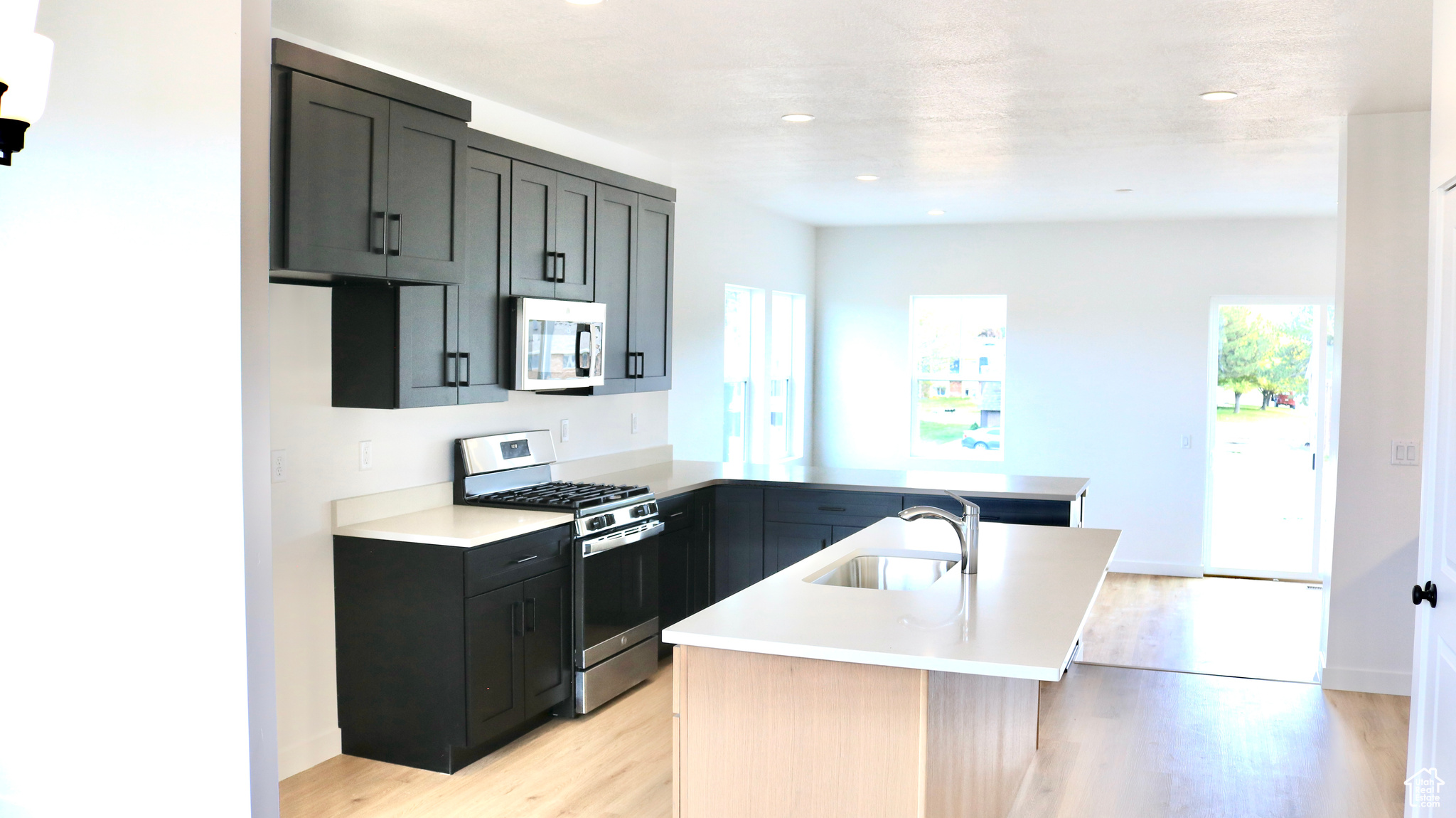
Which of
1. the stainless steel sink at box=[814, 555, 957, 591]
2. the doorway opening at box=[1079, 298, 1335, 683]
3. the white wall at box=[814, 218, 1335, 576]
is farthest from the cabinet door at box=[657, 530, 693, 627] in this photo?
the white wall at box=[814, 218, 1335, 576]

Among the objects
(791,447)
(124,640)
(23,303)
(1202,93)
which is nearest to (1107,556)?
(1202,93)

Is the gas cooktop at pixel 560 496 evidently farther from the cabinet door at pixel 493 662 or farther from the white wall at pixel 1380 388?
the white wall at pixel 1380 388

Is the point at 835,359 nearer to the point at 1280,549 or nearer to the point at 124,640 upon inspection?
the point at 1280,549

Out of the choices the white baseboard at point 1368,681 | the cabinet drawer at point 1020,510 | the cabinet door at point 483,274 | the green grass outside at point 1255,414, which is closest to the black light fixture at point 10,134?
the cabinet door at point 483,274

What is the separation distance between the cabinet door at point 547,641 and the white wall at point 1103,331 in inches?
199

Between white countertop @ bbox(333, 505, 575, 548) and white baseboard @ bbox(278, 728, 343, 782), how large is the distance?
0.73 meters

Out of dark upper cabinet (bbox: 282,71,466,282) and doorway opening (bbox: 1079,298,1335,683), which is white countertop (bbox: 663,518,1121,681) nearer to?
dark upper cabinet (bbox: 282,71,466,282)

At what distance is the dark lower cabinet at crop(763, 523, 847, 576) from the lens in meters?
5.26

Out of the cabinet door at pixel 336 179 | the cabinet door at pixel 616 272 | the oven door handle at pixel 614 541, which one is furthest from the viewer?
the cabinet door at pixel 616 272

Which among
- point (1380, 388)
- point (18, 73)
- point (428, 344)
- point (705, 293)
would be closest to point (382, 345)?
point (428, 344)

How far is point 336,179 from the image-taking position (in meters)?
3.15

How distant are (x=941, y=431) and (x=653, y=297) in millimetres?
4108

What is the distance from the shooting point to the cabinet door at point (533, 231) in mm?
4148

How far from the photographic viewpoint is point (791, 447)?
8453 mm
